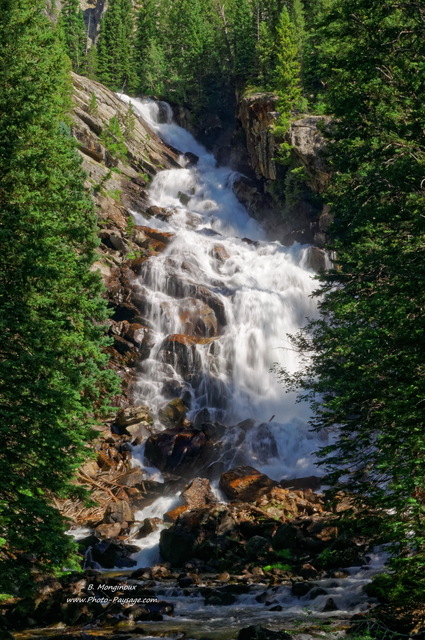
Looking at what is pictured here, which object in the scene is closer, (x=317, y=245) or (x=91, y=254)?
(x=91, y=254)

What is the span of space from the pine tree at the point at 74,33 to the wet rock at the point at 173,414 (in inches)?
1966

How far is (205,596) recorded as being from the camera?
1234 centimetres

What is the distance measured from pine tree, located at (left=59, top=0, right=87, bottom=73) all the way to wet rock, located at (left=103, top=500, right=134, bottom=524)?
56736 mm

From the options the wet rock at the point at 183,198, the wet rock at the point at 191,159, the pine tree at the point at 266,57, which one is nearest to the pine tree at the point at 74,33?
the wet rock at the point at 191,159

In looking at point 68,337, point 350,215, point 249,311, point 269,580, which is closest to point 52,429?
point 68,337

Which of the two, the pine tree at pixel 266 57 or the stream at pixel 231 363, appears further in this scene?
the pine tree at pixel 266 57

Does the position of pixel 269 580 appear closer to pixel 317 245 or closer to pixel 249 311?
pixel 249 311

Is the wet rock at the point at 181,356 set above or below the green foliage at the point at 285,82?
below

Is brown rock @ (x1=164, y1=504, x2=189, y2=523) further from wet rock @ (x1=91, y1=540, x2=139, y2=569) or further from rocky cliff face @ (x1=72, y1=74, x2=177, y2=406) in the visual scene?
rocky cliff face @ (x1=72, y1=74, x2=177, y2=406)

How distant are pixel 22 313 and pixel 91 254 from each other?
904 cm

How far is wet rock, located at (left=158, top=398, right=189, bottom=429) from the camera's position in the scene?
26.0m

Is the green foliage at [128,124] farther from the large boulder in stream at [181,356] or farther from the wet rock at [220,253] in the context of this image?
the large boulder in stream at [181,356]

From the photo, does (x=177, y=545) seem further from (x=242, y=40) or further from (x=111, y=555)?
(x=242, y=40)

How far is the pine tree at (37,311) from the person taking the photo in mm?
8281
